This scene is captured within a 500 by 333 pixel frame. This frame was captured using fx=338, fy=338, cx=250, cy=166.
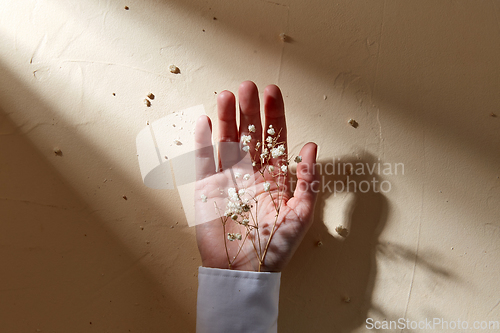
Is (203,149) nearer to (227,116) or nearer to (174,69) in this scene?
(227,116)

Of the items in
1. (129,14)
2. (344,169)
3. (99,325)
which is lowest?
(99,325)

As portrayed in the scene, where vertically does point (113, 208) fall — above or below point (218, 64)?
below

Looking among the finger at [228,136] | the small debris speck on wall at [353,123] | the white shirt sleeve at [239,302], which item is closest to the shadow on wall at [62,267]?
the white shirt sleeve at [239,302]

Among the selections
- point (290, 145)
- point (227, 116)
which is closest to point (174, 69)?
point (227, 116)

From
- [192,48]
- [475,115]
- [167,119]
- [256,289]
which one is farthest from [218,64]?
[475,115]

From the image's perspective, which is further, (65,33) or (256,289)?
(65,33)

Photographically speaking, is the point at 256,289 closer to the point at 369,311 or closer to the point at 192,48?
the point at 369,311

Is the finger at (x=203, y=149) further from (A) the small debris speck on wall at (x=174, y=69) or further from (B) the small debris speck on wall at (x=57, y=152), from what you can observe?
(B) the small debris speck on wall at (x=57, y=152)
